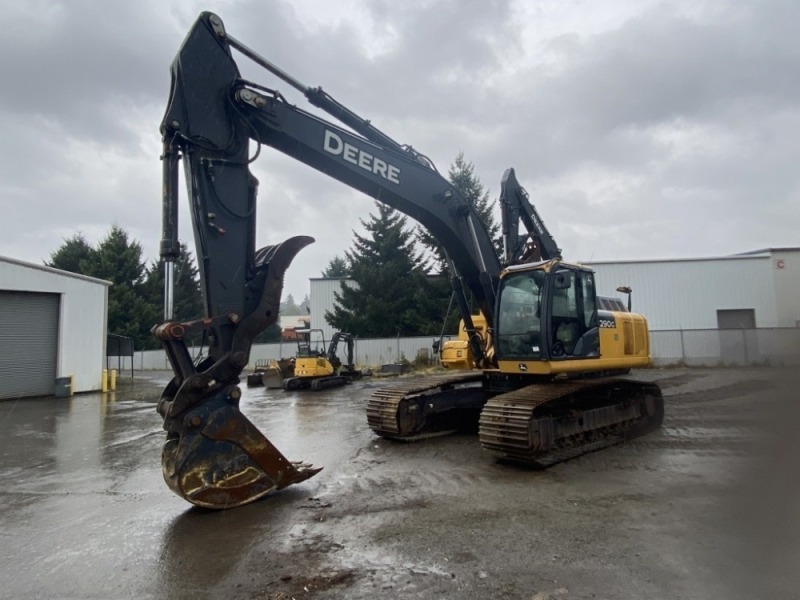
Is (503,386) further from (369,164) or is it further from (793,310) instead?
(793,310)

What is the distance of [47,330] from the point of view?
1708 cm

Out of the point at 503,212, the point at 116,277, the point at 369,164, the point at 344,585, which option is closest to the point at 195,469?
the point at 344,585

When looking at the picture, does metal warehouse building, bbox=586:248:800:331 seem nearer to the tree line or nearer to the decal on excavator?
the tree line

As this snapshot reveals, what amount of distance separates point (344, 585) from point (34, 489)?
15.4 ft

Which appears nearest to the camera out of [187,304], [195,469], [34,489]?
[195,469]

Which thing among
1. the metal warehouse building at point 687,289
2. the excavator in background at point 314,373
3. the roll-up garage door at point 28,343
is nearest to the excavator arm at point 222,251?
the excavator in background at point 314,373

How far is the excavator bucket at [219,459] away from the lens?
452 cm

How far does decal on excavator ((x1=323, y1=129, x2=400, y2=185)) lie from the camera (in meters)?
6.08

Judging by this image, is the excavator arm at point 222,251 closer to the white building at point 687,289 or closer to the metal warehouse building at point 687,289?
the white building at point 687,289

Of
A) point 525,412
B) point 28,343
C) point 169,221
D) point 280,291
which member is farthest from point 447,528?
point 28,343

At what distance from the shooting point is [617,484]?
5.59 metres

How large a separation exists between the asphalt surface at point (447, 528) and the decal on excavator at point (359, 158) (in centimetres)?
370

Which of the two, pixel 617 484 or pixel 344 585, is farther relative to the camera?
pixel 617 484

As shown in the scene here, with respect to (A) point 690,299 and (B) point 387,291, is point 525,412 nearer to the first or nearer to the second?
(A) point 690,299
